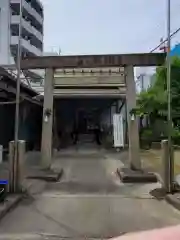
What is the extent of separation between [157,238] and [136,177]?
1044 centimetres

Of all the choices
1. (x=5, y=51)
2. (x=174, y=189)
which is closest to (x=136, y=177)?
(x=174, y=189)

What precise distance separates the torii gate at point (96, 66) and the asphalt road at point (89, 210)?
1.48 m

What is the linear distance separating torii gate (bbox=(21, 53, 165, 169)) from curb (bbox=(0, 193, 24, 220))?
16.8ft

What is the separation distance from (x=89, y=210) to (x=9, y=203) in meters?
1.80

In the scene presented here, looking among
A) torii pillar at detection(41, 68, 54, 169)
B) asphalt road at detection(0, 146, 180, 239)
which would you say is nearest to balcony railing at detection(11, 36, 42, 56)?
torii pillar at detection(41, 68, 54, 169)

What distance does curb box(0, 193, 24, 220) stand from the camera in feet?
29.3

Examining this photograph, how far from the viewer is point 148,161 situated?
18.8 metres

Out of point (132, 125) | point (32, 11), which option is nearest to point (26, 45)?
point (32, 11)

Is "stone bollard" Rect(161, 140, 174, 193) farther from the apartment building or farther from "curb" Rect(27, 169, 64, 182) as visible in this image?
the apartment building

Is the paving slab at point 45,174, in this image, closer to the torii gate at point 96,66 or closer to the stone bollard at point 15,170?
the torii gate at point 96,66

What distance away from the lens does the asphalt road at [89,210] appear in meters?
7.86

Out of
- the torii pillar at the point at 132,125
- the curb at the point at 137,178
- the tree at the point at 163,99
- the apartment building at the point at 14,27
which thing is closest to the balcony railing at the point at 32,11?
the apartment building at the point at 14,27

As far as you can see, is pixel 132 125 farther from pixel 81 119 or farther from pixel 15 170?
pixel 81 119

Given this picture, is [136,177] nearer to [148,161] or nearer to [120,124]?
[148,161]
